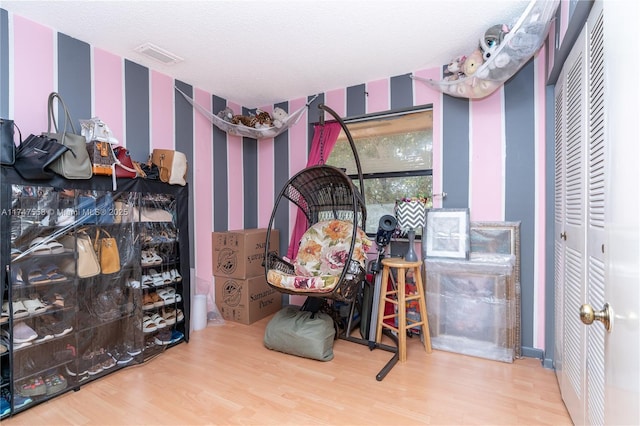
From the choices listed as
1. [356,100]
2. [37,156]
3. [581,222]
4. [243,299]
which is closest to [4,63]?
[37,156]

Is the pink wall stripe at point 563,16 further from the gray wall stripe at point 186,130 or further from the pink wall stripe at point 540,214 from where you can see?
the gray wall stripe at point 186,130

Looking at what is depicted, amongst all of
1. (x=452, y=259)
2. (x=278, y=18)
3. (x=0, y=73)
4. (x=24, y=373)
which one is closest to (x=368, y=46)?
(x=278, y=18)

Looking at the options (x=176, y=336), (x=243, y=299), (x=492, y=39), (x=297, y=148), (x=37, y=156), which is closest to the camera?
(x=37, y=156)

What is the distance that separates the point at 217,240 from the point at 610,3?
10.6 ft

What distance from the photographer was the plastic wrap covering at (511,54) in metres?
1.81

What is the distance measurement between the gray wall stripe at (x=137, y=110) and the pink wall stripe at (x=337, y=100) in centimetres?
170

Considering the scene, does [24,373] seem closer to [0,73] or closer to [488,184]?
[0,73]

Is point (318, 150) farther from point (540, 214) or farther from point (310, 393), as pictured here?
point (310, 393)

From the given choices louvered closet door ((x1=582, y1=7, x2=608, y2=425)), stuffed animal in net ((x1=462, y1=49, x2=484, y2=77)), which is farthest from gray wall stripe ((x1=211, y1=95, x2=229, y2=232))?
louvered closet door ((x1=582, y1=7, x2=608, y2=425))

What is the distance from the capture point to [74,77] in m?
2.26

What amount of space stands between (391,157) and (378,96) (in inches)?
23.7

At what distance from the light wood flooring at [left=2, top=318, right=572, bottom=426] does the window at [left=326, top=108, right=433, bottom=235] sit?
1.37 meters

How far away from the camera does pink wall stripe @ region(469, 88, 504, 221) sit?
254cm

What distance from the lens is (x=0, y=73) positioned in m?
1.91
